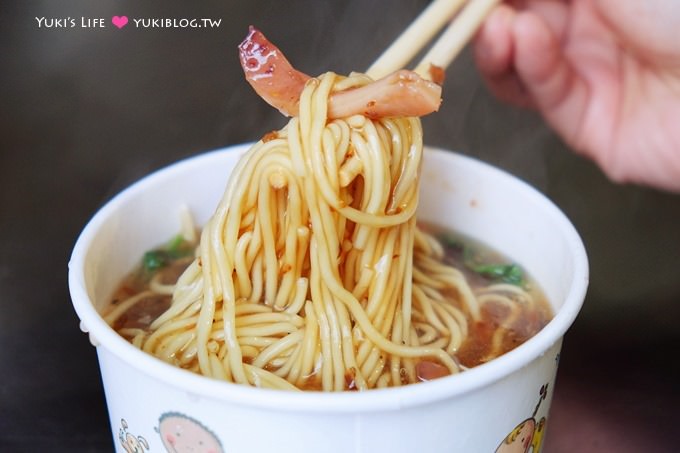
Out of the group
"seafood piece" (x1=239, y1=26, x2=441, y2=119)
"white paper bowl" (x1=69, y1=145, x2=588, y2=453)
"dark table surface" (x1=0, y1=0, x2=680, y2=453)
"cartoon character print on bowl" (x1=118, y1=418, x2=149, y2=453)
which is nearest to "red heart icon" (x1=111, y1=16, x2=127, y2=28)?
"dark table surface" (x1=0, y1=0, x2=680, y2=453)

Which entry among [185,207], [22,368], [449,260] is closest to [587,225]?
[449,260]

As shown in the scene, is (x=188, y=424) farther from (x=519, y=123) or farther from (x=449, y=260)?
(x=519, y=123)

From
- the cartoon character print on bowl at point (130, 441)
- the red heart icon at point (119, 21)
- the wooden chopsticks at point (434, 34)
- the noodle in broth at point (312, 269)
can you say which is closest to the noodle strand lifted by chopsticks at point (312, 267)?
the noodle in broth at point (312, 269)

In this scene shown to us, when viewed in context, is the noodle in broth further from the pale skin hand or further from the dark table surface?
the pale skin hand

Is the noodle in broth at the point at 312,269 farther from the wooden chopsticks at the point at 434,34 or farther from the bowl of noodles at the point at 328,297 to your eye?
the wooden chopsticks at the point at 434,34

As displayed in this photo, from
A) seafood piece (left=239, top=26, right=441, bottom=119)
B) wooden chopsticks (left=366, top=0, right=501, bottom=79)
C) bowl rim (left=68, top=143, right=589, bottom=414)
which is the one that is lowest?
bowl rim (left=68, top=143, right=589, bottom=414)
